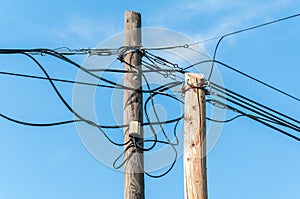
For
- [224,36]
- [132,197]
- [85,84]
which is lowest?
[132,197]

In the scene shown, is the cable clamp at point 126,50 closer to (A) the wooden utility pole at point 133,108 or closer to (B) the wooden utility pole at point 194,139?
(A) the wooden utility pole at point 133,108

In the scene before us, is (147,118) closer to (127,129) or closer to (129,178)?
(127,129)

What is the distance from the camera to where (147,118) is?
7.02 meters

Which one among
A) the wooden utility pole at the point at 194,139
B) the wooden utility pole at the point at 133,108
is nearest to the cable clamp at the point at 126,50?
the wooden utility pole at the point at 133,108

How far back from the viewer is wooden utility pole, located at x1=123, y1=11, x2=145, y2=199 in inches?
253

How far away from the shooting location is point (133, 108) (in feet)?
22.1

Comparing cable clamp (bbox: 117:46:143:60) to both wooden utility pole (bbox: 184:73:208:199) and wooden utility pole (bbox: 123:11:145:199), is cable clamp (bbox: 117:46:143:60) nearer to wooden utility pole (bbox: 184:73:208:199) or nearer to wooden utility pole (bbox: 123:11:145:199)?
wooden utility pole (bbox: 123:11:145:199)

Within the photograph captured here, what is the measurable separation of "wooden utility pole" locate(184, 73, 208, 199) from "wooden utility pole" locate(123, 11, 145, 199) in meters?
0.52

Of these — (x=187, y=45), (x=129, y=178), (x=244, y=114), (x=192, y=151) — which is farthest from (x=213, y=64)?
(x=129, y=178)

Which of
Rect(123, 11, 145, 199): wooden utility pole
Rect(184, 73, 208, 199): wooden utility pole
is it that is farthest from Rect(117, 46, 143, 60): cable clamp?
Rect(184, 73, 208, 199): wooden utility pole

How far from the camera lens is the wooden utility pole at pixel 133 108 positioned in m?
6.42

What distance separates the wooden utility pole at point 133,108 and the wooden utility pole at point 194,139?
1.71ft

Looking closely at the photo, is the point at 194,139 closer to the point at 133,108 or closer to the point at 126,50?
the point at 133,108

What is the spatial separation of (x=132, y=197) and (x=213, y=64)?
224cm
